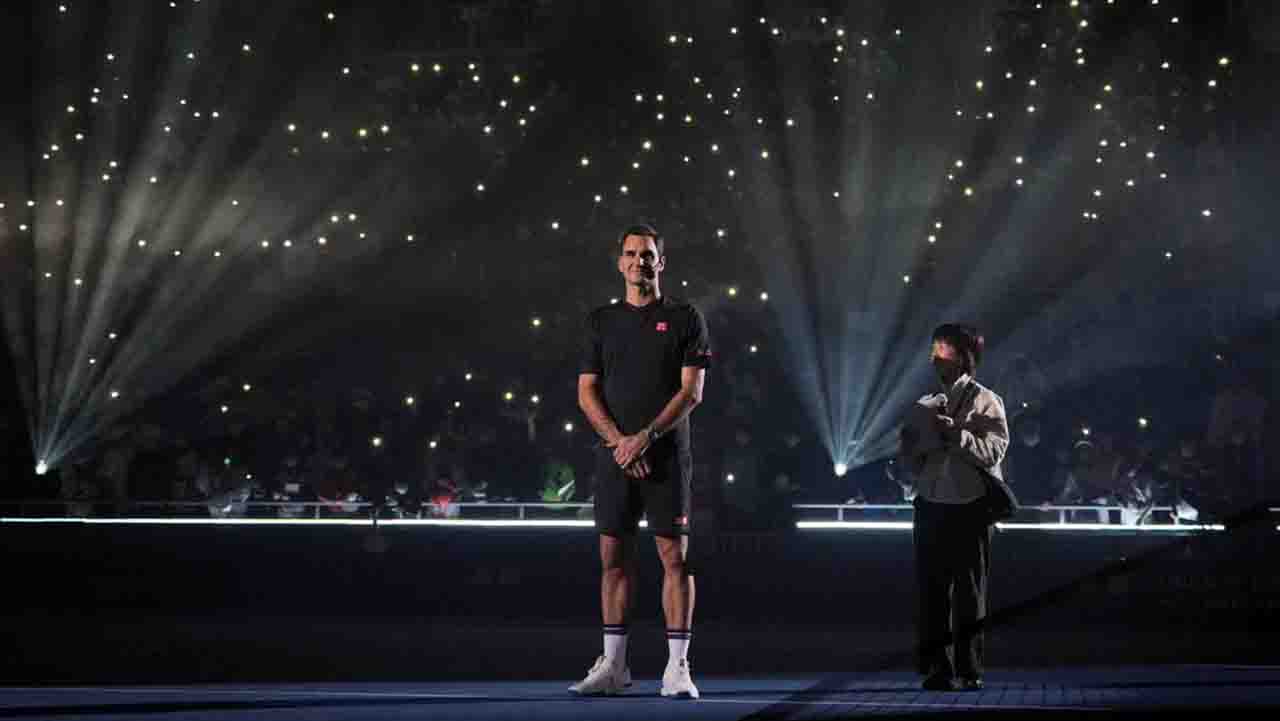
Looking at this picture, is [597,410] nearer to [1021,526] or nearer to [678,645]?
[678,645]

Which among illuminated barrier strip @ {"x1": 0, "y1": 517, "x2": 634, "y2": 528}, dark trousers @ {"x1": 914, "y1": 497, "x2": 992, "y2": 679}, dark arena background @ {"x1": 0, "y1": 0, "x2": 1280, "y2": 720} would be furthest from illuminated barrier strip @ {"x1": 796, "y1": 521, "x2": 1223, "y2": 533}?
dark trousers @ {"x1": 914, "y1": 497, "x2": 992, "y2": 679}

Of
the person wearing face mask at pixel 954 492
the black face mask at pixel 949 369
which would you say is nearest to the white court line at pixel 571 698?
the person wearing face mask at pixel 954 492

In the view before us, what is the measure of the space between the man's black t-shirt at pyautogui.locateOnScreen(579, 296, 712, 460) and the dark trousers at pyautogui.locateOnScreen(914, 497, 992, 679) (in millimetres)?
1217

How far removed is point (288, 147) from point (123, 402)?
5244 mm

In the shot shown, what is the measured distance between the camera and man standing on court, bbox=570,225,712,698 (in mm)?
5551

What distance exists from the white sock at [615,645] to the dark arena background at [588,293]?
4.36 meters

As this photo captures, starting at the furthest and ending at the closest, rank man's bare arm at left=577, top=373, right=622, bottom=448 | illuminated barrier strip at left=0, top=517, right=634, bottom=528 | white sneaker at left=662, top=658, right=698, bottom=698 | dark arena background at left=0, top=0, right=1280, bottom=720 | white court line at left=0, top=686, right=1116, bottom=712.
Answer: illuminated barrier strip at left=0, top=517, right=634, bottom=528, dark arena background at left=0, top=0, right=1280, bottom=720, man's bare arm at left=577, top=373, right=622, bottom=448, white sneaker at left=662, top=658, right=698, bottom=698, white court line at left=0, top=686, right=1116, bottom=712

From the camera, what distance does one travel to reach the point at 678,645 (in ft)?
18.1

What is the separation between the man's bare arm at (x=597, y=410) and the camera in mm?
5559

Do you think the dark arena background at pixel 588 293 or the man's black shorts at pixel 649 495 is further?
the dark arena background at pixel 588 293

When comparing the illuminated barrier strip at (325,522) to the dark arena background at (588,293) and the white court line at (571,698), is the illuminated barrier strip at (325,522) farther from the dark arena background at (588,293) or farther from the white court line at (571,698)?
the white court line at (571,698)

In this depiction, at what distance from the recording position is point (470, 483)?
1539 centimetres

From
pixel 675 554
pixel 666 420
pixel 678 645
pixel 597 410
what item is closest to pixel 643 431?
pixel 666 420

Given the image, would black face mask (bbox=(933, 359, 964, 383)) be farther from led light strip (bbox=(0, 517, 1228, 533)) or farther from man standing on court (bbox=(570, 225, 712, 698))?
led light strip (bbox=(0, 517, 1228, 533))
